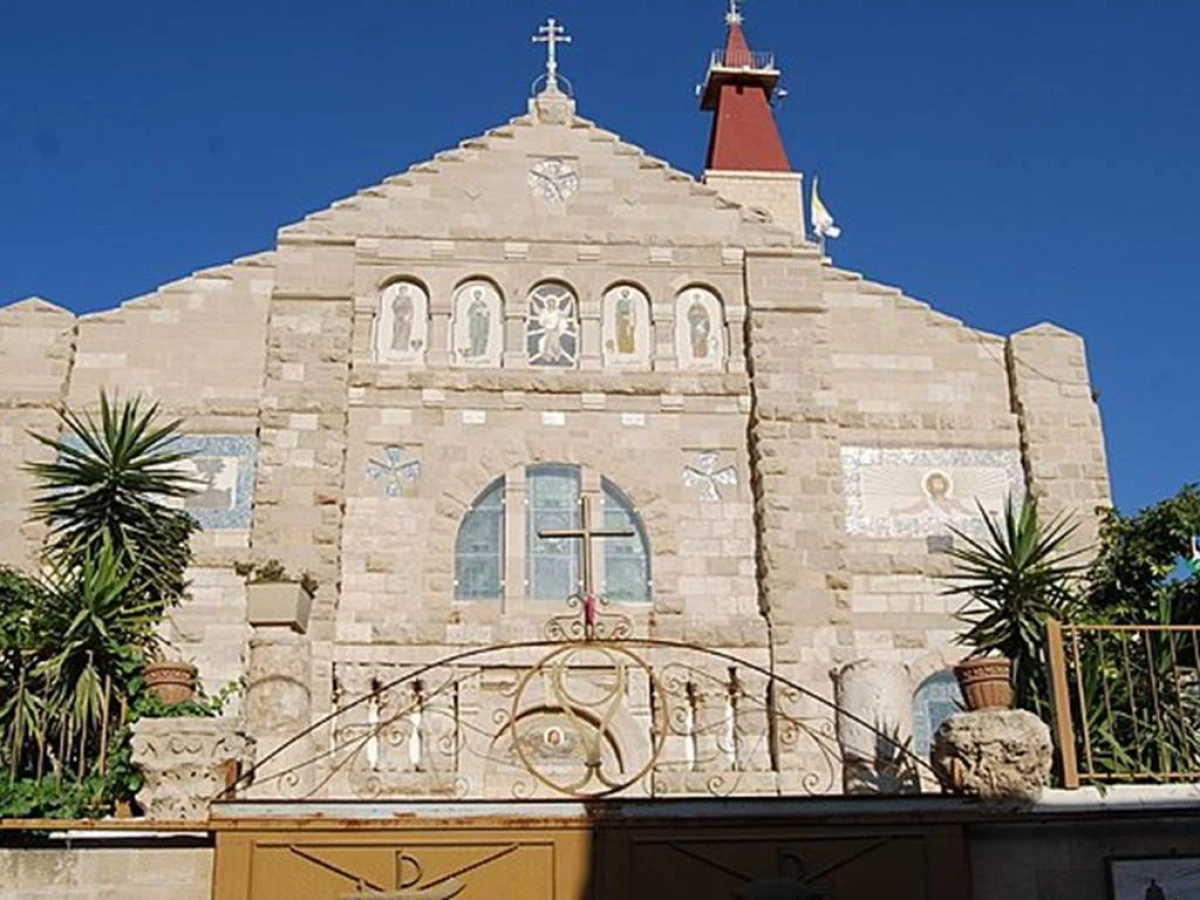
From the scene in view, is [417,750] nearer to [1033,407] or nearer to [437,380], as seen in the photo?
[437,380]

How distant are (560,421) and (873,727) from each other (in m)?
8.65

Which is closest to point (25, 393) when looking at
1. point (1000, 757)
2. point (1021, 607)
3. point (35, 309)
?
point (35, 309)

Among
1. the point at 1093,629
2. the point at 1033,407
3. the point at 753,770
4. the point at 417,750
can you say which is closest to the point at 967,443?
the point at 1033,407

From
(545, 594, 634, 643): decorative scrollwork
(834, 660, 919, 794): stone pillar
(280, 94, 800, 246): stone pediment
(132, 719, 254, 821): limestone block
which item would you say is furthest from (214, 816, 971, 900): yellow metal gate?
(280, 94, 800, 246): stone pediment

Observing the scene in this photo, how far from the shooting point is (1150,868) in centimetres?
1023

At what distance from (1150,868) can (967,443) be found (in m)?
11.3

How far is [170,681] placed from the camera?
489 inches

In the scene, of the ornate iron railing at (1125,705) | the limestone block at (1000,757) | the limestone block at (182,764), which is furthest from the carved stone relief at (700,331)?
the limestone block at (182,764)

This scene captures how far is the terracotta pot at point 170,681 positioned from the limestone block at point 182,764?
1.77m

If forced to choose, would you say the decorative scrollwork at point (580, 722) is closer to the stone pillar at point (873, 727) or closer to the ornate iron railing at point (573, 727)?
the ornate iron railing at point (573, 727)

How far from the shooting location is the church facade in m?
19.3

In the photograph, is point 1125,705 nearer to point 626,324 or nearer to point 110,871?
point 110,871

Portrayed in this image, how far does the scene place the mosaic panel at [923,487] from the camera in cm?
2045

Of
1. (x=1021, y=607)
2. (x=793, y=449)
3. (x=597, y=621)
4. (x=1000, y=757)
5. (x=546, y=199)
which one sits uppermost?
(x=546, y=199)
